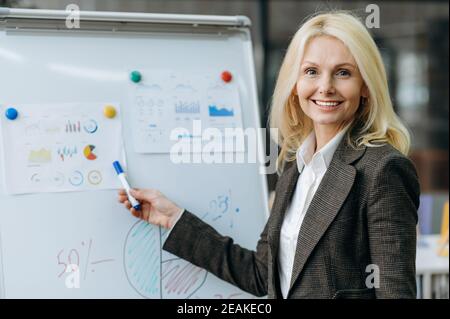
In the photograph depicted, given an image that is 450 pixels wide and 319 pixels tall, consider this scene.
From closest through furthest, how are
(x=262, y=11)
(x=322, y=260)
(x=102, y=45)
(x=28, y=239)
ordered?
1. (x=322, y=260)
2. (x=28, y=239)
3. (x=102, y=45)
4. (x=262, y=11)

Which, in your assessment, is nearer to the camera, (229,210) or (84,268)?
(84,268)

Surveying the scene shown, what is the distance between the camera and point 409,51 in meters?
5.66

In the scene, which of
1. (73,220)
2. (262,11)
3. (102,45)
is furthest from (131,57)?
(262,11)

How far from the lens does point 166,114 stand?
5.92 ft

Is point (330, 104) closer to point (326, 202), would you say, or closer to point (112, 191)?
point (326, 202)

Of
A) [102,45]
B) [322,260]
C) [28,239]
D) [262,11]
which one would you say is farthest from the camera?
[262,11]

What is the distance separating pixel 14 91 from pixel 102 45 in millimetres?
289

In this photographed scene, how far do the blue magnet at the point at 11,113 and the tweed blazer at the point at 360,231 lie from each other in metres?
0.79

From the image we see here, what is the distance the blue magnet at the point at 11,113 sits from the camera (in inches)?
63.9

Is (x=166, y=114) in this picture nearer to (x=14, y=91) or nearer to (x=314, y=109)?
(x=14, y=91)

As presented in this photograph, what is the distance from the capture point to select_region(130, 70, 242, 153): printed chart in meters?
1.78

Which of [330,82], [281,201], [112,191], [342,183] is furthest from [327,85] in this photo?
[112,191]

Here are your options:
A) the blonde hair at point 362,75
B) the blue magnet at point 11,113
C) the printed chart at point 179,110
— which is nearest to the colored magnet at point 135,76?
the printed chart at point 179,110

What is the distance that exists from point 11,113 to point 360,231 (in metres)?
0.97
